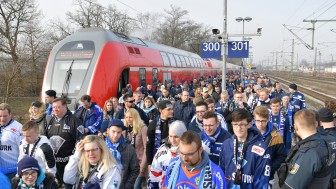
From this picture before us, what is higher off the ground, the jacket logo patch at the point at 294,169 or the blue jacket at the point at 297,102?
the jacket logo patch at the point at 294,169

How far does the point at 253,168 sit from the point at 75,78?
7.72 m

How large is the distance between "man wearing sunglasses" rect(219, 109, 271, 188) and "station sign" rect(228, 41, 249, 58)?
25.6 feet

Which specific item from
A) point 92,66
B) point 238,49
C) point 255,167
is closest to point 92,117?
point 92,66

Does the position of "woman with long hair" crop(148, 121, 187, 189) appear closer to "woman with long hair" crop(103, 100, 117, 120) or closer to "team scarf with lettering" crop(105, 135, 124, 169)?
"team scarf with lettering" crop(105, 135, 124, 169)

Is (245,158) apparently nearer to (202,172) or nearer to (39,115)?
(202,172)

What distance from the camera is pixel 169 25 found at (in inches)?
1961

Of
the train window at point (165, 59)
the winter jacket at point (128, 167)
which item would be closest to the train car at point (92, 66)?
the train window at point (165, 59)

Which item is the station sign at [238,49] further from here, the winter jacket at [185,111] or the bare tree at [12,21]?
the bare tree at [12,21]

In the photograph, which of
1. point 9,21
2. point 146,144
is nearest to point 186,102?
point 146,144

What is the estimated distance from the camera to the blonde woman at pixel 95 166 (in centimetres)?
305

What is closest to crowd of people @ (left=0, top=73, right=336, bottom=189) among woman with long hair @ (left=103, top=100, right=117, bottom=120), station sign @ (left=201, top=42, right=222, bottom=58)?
woman with long hair @ (left=103, top=100, right=117, bottom=120)

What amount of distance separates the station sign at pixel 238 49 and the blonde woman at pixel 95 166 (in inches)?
340

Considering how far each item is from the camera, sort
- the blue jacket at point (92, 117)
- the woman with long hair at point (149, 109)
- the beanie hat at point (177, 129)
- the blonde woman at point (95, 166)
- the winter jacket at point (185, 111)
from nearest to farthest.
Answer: the blonde woman at point (95, 166)
the beanie hat at point (177, 129)
the blue jacket at point (92, 117)
the woman with long hair at point (149, 109)
the winter jacket at point (185, 111)

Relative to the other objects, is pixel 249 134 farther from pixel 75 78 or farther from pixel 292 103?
pixel 75 78
